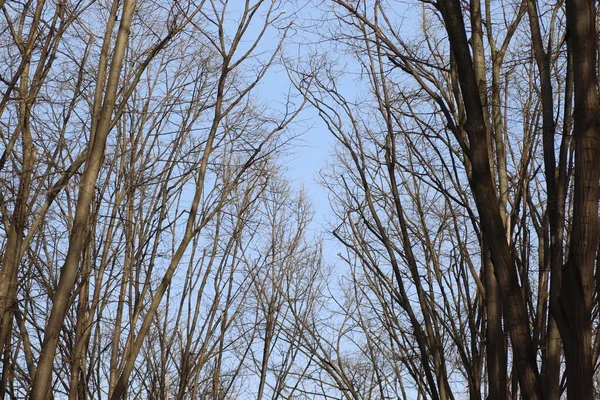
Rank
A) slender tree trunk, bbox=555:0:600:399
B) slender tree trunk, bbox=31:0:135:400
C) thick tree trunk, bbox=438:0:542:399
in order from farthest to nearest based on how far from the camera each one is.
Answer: slender tree trunk, bbox=31:0:135:400
thick tree trunk, bbox=438:0:542:399
slender tree trunk, bbox=555:0:600:399

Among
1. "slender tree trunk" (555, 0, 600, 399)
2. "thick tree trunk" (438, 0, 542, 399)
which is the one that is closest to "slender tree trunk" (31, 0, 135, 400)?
"thick tree trunk" (438, 0, 542, 399)

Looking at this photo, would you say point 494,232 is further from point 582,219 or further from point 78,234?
point 78,234

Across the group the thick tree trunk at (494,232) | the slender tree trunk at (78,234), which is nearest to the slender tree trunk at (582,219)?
the thick tree trunk at (494,232)

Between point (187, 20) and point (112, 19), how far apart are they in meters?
0.59

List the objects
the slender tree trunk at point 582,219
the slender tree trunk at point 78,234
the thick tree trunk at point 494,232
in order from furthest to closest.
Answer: the slender tree trunk at point 78,234 → the thick tree trunk at point 494,232 → the slender tree trunk at point 582,219

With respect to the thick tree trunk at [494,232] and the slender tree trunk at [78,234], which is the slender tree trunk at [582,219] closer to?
the thick tree trunk at [494,232]

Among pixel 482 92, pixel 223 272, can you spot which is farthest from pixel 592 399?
pixel 223 272

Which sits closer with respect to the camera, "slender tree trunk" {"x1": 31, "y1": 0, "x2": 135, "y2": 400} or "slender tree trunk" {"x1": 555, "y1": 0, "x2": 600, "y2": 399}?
"slender tree trunk" {"x1": 555, "y1": 0, "x2": 600, "y2": 399}

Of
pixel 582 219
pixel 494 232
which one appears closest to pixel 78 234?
pixel 494 232

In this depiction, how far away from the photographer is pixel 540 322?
4379 mm

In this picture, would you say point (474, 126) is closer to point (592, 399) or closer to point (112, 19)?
point (592, 399)

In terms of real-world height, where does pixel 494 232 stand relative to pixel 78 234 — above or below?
below

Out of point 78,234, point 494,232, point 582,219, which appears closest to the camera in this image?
point 582,219

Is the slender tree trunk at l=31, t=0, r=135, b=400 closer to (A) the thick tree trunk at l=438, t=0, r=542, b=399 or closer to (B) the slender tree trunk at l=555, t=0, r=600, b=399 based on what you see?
(A) the thick tree trunk at l=438, t=0, r=542, b=399
